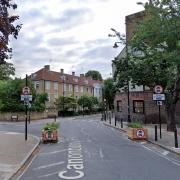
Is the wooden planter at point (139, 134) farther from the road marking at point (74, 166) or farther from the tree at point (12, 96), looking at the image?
the tree at point (12, 96)

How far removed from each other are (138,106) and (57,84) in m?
49.0

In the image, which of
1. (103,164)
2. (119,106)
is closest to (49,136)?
(103,164)

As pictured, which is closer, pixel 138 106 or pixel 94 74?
pixel 138 106

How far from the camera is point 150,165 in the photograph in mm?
14984

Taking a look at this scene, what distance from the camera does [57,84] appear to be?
97.6 meters

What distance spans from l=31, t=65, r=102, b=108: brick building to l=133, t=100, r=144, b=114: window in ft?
138

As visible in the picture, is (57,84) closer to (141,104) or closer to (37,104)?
(37,104)

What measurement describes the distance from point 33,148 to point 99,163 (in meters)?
6.06

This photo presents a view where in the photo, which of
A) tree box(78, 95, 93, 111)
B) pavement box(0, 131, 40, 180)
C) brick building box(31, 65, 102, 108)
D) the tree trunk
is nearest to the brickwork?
the tree trunk

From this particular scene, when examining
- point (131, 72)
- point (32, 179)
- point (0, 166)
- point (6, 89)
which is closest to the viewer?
point (32, 179)

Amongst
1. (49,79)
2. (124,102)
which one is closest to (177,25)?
(124,102)

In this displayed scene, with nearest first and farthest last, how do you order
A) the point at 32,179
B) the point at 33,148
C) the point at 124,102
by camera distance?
the point at 32,179
the point at 33,148
the point at 124,102

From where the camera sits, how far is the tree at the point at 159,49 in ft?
71.4

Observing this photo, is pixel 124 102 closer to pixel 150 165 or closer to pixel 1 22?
pixel 150 165
